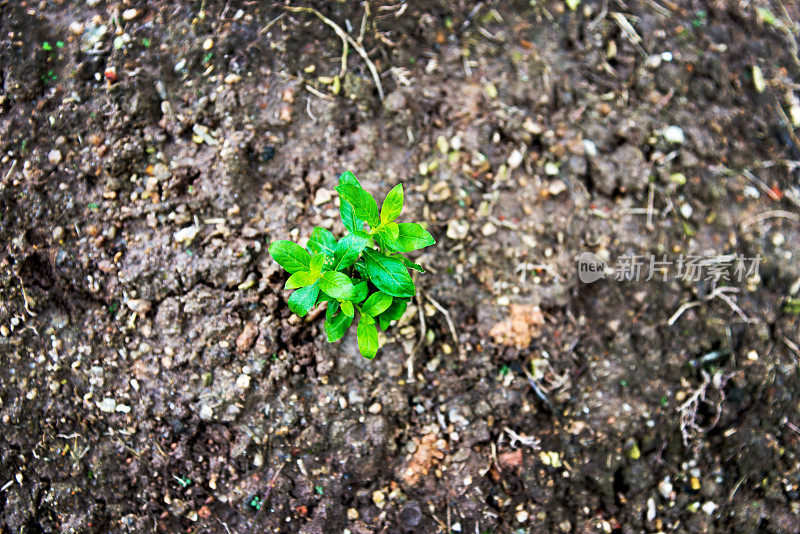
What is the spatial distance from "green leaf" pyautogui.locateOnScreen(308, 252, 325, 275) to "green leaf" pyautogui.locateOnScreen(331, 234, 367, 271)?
0.16 feet

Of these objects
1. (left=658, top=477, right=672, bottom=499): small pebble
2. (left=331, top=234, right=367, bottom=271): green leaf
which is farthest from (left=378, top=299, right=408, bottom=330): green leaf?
(left=658, top=477, right=672, bottom=499): small pebble

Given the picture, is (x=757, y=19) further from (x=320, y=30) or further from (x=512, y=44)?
(x=320, y=30)

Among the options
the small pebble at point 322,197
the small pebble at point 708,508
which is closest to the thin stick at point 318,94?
the small pebble at point 322,197

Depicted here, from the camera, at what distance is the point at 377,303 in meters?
1.62

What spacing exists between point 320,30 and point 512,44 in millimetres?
872

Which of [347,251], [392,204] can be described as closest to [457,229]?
[392,204]

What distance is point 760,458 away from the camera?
2309 mm

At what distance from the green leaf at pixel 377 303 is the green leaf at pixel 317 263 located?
0.19 meters

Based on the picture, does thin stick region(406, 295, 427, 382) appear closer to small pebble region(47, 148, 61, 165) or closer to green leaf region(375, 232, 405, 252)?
green leaf region(375, 232, 405, 252)

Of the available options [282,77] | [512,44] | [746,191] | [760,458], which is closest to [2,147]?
[282,77]

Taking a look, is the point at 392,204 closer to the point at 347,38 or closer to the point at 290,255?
the point at 290,255

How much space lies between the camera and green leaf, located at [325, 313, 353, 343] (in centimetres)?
167

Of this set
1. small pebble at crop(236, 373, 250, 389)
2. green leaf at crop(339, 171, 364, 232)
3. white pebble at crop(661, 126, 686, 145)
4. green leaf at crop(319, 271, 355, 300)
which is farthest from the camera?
white pebble at crop(661, 126, 686, 145)

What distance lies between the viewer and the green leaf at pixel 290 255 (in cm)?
156
